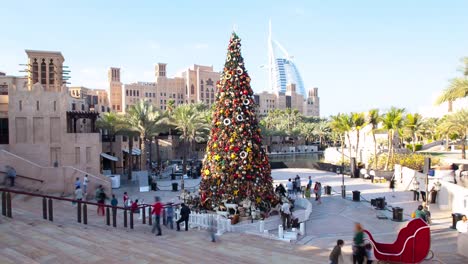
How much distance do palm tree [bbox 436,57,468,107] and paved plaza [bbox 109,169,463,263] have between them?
3.63 meters

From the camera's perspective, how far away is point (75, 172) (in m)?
20.4

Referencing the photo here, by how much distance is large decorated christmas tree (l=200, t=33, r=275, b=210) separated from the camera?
1527 centimetres

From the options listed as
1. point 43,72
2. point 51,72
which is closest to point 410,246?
point 51,72

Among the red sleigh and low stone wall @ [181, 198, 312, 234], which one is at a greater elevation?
the red sleigh

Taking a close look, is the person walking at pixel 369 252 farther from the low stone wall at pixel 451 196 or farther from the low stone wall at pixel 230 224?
the low stone wall at pixel 451 196

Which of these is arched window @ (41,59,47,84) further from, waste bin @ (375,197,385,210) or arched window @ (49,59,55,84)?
waste bin @ (375,197,385,210)

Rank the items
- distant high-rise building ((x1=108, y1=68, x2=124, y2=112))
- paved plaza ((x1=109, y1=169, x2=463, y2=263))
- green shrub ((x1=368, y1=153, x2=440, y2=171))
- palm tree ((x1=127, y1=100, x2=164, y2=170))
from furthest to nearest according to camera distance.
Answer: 1. distant high-rise building ((x1=108, y1=68, x2=124, y2=112))
2. palm tree ((x1=127, y1=100, x2=164, y2=170))
3. green shrub ((x1=368, y1=153, x2=440, y2=171))
4. paved plaza ((x1=109, y1=169, x2=463, y2=263))

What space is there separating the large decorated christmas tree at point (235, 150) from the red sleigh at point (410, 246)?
6.82 m

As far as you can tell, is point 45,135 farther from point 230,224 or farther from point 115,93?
point 115,93

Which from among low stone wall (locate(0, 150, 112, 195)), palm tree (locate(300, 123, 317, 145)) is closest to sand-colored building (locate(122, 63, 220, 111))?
palm tree (locate(300, 123, 317, 145))

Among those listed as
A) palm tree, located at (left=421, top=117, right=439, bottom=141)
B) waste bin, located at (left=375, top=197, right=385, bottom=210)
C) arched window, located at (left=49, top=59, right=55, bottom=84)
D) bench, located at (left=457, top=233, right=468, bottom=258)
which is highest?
arched window, located at (left=49, top=59, right=55, bottom=84)

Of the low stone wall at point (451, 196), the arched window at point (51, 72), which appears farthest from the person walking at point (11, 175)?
the low stone wall at point (451, 196)

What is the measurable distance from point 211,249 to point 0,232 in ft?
17.2

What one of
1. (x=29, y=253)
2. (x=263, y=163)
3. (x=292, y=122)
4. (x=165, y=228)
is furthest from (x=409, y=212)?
(x=292, y=122)
